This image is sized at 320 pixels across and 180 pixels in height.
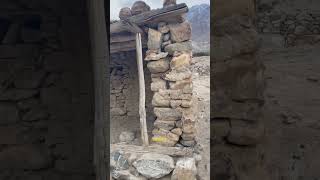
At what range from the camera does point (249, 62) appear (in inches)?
39.5

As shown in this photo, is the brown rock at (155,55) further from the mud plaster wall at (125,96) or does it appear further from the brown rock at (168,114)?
the mud plaster wall at (125,96)

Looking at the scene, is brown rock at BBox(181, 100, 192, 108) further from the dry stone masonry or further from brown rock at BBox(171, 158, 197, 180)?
brown rock at BBox(171, 158, 197, 180)

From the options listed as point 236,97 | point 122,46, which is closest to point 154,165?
point 122,46

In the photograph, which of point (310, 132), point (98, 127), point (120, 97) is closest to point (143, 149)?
point (120, 97)

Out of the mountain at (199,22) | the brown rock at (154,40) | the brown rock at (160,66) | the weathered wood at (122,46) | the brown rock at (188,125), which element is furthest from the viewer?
the mountain at (199,22)

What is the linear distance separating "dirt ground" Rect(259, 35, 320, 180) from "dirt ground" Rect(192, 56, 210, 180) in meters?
4.20

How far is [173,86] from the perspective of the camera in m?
6.14

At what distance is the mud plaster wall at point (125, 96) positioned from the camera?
8227 mm

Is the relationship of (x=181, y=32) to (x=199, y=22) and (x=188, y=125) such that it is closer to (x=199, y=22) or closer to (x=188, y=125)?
(x=188, y=125)

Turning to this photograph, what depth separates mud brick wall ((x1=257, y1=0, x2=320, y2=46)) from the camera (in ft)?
3.91

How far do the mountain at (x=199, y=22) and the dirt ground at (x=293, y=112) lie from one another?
32220 millimetres

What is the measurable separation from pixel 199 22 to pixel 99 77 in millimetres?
35958

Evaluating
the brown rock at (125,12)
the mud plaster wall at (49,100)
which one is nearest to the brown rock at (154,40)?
the brown rock at (125,12)

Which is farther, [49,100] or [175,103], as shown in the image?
[175,103]
